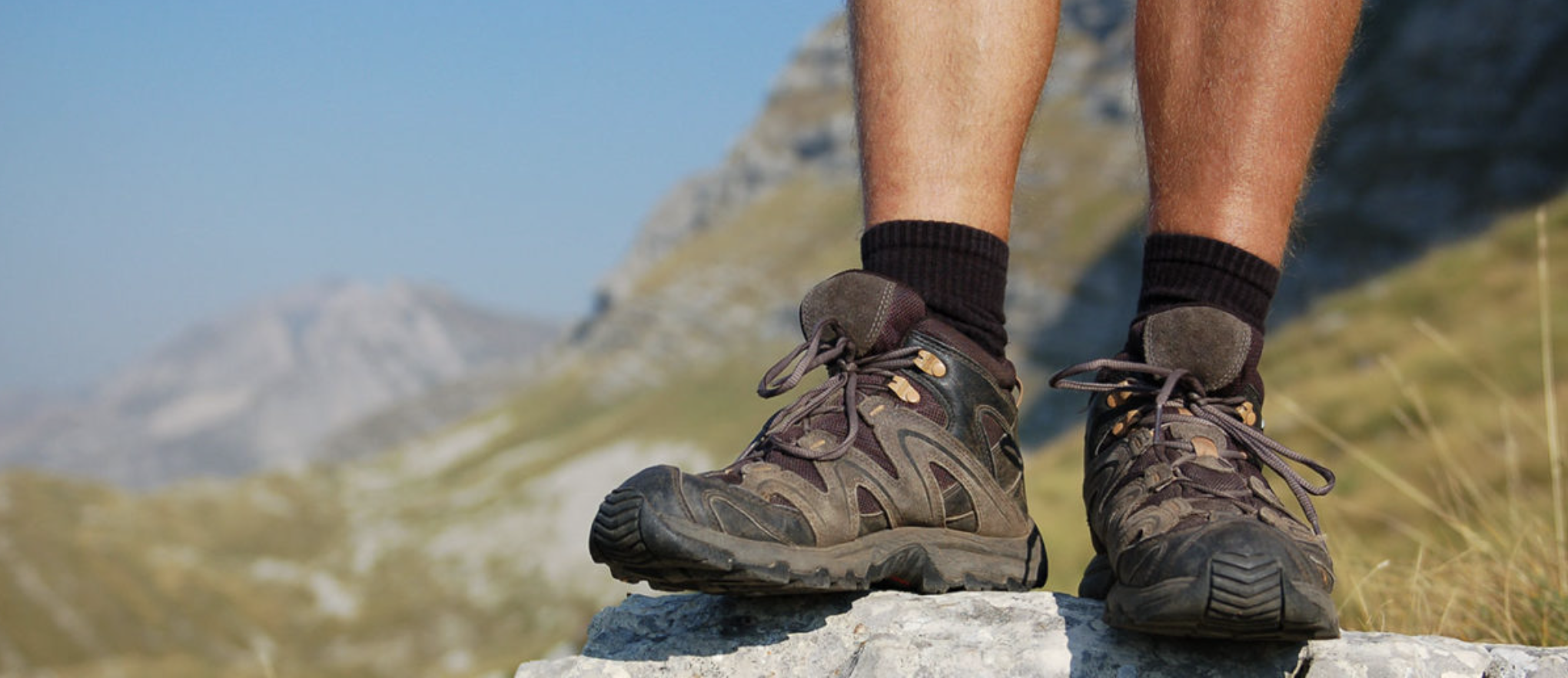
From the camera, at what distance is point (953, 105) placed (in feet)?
9.01

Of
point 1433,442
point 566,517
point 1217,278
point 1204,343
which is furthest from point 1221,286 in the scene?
point 566,517

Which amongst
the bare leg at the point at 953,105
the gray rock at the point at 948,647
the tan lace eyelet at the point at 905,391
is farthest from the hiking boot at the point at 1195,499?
the bare leg at the point at 953,105

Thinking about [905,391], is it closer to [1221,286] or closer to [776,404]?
[1221,286]

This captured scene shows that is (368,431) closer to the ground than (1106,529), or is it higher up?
higher up

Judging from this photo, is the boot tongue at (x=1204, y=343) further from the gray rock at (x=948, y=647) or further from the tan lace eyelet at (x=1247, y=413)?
the gray rock at (x=948, y=647)

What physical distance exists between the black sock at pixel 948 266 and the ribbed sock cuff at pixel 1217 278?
36 centimetres

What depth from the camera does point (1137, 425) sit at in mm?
2578

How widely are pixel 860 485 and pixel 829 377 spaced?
33 cm

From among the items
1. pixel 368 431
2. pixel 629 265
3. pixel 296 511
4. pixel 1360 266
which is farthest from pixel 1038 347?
pixel 368 431

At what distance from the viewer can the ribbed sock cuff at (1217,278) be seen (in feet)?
8.46

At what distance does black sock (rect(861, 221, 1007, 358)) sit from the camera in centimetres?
275

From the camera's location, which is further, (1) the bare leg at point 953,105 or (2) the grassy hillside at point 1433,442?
(2) the grassy hillside at point 1433,442

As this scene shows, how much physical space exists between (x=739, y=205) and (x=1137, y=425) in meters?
156

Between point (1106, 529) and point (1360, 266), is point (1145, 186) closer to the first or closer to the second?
point (1106, 529)
